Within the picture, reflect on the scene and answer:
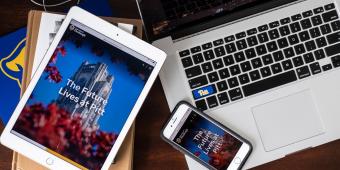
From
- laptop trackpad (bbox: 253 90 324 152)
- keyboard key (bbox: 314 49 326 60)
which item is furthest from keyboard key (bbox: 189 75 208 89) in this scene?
keyboard key (bbox: 314 49 326 60)

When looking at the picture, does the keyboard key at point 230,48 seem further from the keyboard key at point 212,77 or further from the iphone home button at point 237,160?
the iphone home button at point 237,160

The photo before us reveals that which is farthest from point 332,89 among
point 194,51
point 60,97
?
point 60,97

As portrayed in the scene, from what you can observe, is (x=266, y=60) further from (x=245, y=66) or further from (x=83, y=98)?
(x=83, y=98)

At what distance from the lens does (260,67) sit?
2.29 ft

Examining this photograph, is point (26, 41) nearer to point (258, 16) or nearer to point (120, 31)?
point (120, 31)

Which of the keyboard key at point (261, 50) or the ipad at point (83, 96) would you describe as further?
the keyboard key at point (261, 50)

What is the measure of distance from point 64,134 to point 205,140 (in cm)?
25

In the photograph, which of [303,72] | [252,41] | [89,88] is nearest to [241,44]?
[252,41]

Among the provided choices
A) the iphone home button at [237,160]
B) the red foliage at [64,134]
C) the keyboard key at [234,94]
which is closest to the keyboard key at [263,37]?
the keyboard key at [234,94]

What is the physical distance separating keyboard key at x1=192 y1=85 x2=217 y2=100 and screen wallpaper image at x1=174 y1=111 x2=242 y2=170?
0.13 feet

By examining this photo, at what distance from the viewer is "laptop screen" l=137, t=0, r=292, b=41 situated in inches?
26.0

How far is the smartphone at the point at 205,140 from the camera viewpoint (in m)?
0.69

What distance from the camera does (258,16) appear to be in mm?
707

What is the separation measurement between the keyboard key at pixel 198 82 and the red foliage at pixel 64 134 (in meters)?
0.18
